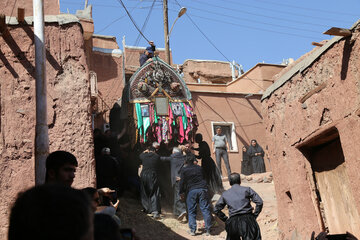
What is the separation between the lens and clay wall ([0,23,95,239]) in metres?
6.19

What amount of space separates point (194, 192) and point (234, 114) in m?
11.4

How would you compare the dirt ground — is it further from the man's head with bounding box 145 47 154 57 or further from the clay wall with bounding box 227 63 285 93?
the clay wall with bounding box 227 63 285 93

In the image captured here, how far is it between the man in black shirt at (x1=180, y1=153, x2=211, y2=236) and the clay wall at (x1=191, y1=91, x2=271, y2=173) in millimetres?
9629

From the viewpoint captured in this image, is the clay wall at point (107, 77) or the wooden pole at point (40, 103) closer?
the wooden pole at point (40, 103)

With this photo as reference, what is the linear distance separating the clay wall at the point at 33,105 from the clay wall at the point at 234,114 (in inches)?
511

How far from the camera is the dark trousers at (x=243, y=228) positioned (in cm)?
649

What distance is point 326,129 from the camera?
6984mm

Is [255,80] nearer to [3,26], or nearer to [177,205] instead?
[177,205]

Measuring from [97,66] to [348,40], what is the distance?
1397cm

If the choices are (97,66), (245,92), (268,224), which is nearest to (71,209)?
(268,224)

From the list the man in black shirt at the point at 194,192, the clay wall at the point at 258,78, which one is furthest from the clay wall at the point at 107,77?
the man in black shirt at the point at 194,192

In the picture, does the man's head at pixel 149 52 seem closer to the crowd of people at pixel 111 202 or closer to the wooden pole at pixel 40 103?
the crowd of people at pixel 111 202

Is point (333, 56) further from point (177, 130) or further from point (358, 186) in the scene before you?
point (177, 130)

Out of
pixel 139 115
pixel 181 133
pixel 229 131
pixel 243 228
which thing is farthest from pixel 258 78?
pixel 243 228
